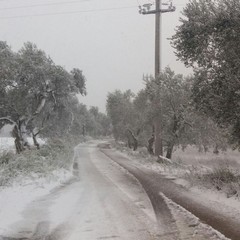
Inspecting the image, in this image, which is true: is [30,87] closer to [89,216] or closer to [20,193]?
[20,193]

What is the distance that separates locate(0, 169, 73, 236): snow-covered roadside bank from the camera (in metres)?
9.63

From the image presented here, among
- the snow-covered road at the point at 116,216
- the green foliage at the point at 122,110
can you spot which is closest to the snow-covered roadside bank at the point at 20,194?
the snow-covered road at the point at 116,216

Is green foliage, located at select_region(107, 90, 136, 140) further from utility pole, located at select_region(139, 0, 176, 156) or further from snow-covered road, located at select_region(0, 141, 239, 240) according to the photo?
snow-covered road, located at select_region(0, 141, 239, 240)

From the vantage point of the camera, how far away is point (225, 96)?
12859 millimetres

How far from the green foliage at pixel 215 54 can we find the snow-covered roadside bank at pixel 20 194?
18.9 feet

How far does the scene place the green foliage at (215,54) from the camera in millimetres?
12664

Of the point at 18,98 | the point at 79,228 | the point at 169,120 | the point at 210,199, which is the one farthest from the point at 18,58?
the point at 79,228

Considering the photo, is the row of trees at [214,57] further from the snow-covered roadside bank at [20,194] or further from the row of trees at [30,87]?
the row of trees at [30,87]

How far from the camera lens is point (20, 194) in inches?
495

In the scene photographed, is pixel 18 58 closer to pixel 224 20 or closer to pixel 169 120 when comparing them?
pixel 169 120

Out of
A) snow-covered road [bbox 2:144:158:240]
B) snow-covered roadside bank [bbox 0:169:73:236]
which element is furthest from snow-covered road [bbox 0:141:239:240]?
snow-covered roadside bank [bbox 0:169:73:236]

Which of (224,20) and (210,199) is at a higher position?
(224,20)

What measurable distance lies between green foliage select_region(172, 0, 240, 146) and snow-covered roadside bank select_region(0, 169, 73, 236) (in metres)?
5.76

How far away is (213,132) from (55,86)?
10195mm
